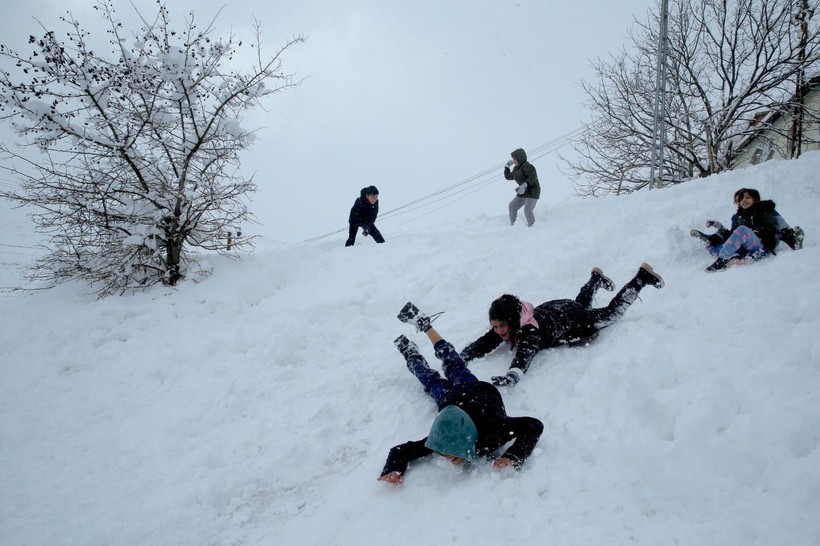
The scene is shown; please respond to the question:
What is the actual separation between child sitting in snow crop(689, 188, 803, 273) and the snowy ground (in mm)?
376

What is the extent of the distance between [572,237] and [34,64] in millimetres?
7985

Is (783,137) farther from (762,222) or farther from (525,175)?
(762,222)

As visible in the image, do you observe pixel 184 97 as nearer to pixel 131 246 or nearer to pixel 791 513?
pixel 131 246

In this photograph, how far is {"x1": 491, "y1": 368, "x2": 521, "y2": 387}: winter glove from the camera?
10.8ft

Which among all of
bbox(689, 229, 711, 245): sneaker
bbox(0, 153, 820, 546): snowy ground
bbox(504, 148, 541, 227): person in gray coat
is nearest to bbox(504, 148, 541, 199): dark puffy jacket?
bbox(504, 148, 541, 227): person in gray coat

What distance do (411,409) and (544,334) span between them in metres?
1.41

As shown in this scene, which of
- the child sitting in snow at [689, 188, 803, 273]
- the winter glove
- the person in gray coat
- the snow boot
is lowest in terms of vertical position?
the snow boot

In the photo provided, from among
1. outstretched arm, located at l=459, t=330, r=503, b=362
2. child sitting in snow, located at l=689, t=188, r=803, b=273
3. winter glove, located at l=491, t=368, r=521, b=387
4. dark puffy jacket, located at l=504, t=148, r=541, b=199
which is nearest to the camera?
winter glove, located at l=491, t=368, r=521, b=387

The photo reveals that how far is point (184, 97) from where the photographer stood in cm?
621

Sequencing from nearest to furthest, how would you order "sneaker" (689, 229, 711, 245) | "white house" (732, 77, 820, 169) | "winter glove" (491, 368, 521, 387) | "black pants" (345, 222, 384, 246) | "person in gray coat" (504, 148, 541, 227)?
"winter glove" (491, 368, 521, 387), "sneaker" (689, 229, 711, 245), "person in gray coat" (504, 148, 541, 227), "black pants" (345, 222, 384, 246), "white house" (732, 77, 820, 169)

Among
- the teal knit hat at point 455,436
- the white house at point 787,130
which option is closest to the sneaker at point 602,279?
the teal knit hat at point 455,436

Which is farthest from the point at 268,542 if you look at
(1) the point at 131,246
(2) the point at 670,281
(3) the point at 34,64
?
(3) the point at 34,64

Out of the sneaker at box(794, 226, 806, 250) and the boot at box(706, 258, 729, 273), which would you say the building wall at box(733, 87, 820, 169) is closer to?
the sneaker at box(794, 226, 806, 250)

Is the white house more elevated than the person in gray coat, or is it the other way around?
the person in gray coat
